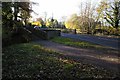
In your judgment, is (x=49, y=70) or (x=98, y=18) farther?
(x=98, y=18)

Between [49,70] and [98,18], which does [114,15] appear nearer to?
[98,18]

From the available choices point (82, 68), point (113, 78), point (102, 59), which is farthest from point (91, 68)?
point (102, 59)

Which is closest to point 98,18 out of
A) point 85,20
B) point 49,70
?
point 85,20

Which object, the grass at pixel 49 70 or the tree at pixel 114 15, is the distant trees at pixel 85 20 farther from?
the grass at pixel 49 70

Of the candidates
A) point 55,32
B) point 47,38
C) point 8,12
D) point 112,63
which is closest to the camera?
point 112,63

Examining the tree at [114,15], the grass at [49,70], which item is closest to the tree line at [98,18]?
the tree at [114,15]

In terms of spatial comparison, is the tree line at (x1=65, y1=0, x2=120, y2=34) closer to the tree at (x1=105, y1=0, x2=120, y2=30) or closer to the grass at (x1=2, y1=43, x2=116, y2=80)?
the tree at (x1=105, y1=0, x2=120, y2=30)

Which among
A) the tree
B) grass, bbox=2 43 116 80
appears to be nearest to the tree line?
the tree

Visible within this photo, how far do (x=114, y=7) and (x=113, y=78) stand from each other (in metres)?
43.5

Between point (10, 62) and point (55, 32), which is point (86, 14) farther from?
point (10, 62)

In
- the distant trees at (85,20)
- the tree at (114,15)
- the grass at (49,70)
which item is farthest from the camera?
the distant trees at (85,20)

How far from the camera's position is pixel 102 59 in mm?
14750

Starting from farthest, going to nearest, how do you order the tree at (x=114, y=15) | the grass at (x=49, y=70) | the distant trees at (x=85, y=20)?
the distant trees at (x=85, y=20)
the tree at (x=114, y=15)
the grass at (x=49, y=70)

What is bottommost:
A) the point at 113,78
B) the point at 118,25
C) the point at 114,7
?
the point at 113,78
